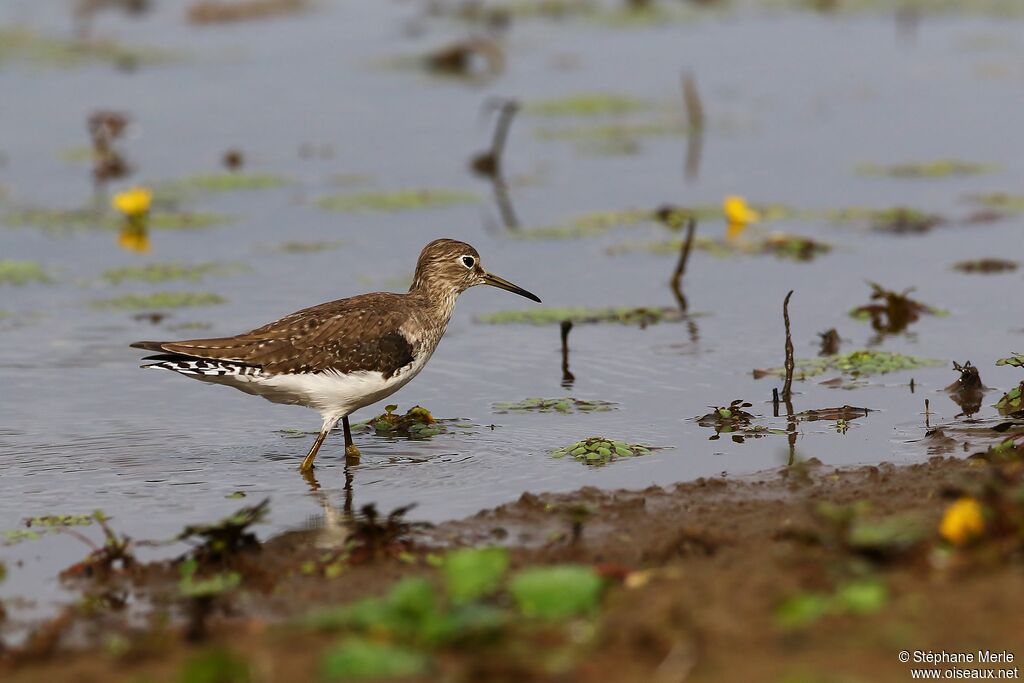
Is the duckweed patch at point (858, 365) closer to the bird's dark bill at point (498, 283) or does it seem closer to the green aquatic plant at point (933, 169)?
the bird's dark bill at point (498, 283)

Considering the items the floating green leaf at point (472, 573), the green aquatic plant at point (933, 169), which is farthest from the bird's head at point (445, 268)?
the green aquatic plant at point (933, 169)

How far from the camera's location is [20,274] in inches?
591

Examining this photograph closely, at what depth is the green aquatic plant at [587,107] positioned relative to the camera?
71.4 feet

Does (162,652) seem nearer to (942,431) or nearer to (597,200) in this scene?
(942,431)

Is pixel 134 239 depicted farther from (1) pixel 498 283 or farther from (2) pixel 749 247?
(2) pixel 749 247

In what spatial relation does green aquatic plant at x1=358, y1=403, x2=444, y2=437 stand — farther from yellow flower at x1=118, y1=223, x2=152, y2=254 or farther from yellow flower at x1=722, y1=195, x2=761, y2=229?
yellow flower at x1=118, y1=223, x2=152, y2=254

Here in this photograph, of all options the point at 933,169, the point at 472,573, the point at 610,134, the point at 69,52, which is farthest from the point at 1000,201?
the point at 69,52

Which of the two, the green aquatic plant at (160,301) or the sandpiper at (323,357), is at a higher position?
the green aquatic plant at (160,301)

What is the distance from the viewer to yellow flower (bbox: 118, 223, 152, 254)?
1639 centimetres

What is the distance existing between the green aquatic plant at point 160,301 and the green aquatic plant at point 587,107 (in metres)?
8.52

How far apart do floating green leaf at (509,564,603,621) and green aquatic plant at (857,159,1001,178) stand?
13.0 m

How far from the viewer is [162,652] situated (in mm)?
6562

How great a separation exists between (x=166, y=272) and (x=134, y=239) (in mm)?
1736

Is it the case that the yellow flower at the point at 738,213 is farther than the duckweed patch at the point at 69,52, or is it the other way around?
the duckweed patch at the point at 69,52
